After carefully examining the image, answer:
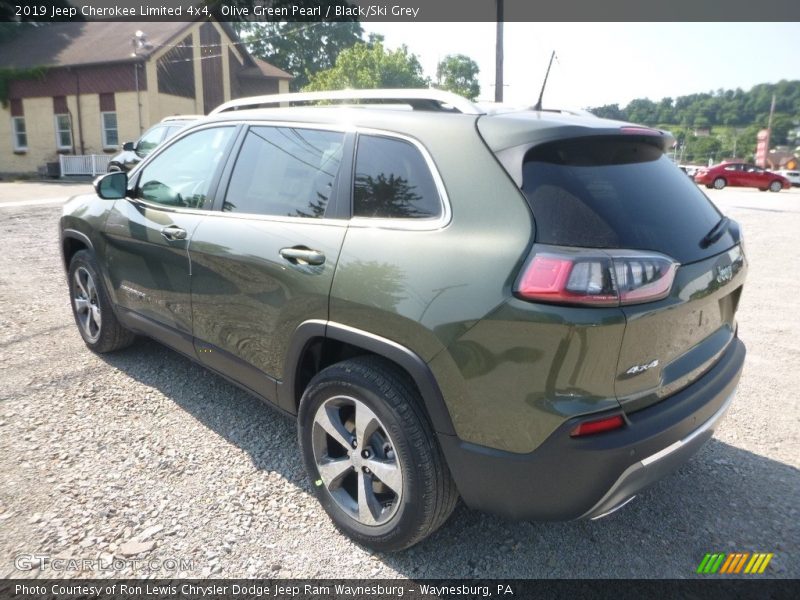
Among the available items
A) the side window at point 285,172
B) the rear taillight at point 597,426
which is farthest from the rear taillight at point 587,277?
the side window at point 285,172

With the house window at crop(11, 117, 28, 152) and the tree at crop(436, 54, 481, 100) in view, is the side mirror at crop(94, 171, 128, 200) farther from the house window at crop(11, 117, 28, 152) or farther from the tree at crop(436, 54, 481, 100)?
the tree at crop(436, 54, 481, 100)

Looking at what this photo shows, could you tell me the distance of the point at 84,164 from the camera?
2647 centimetres

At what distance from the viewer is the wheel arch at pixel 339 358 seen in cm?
223

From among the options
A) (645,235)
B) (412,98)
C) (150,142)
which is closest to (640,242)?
(645,235)

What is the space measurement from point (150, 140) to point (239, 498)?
40.2 ft

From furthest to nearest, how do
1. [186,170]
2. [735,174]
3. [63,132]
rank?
1. [735,174]
2. [63,132]
3. [186,170]

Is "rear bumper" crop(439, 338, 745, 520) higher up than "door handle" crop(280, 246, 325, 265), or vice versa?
"door handle" crop(280, 246, 325, 265)

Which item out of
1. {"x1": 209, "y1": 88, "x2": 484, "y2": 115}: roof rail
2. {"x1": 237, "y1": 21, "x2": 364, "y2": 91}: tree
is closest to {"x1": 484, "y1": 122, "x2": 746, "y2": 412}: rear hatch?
{"x1": 209, "y1": 88, "x2": 484, "y2": 115}: roof rail

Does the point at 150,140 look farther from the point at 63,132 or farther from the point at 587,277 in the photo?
the point at 63,132

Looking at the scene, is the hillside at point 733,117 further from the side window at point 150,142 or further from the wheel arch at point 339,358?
the wheel arch at point 339,358

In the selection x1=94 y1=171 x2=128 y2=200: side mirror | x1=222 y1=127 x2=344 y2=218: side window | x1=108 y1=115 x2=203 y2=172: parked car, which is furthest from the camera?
x1=108 y1=115 x2=203 y2=172: parked car

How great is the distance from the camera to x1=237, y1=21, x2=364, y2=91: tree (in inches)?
2149

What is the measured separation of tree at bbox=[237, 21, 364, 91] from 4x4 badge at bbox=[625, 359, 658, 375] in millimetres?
56301

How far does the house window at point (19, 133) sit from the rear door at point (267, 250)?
31496mm
